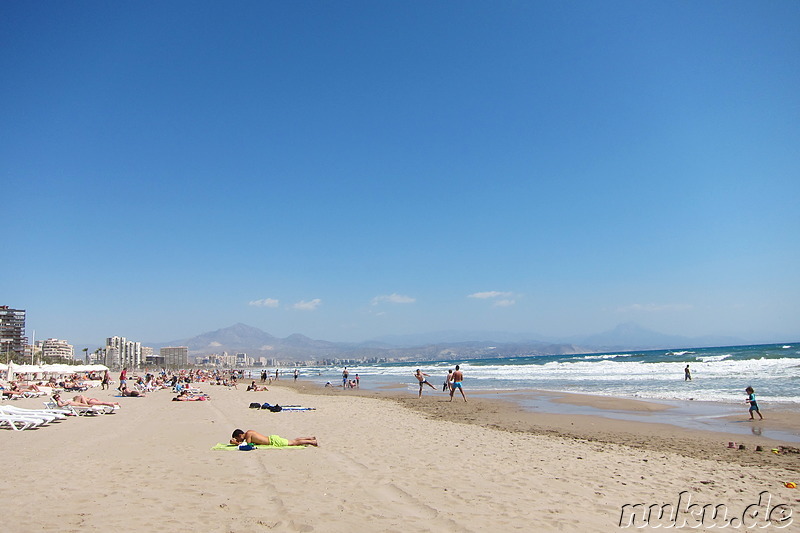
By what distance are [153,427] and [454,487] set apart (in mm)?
8713

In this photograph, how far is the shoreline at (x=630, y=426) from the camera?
907cm

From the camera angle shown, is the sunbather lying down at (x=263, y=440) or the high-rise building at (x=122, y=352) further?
the high-rise building at (x=122, y=352)

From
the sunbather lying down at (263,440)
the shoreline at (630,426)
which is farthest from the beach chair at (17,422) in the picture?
the shoreline at (630,426)

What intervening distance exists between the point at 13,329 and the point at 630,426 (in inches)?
5057

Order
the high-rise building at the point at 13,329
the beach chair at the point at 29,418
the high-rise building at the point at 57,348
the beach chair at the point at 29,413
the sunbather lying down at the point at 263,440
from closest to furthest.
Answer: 1. the sunbather lying down at the point at 263,440
2. the beach chair at the point at 29,418
3. the beach chair at the point at 29,413
4. the high-rise building at the point at 13,329
5. the high-rise building at the point at 57,348

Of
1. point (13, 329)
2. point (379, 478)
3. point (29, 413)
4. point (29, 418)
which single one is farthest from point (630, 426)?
point (13, 329)

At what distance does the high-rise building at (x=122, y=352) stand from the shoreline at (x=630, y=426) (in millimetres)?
126984

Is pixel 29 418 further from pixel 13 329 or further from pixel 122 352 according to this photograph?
pixel 122 352

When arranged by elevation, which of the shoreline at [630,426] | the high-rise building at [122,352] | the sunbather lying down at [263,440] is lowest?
the high-rise building at [122,352]

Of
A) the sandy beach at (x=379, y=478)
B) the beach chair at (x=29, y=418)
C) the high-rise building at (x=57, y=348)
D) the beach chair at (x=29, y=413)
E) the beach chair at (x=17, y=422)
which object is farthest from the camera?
the high-rise building at (x=57, y=348)

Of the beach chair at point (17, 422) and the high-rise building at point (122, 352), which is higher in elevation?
the beach chair at point (17, 422)

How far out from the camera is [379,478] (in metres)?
6.57

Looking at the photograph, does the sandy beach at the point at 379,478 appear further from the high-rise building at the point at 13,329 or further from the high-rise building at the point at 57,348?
the high-rise building at the point at 57,348

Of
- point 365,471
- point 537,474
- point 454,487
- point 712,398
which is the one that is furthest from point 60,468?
point 712,398
